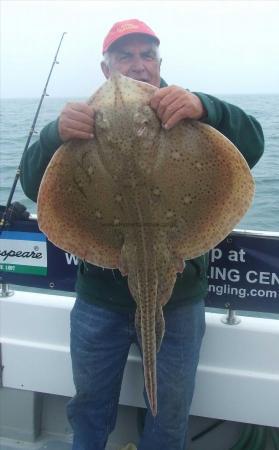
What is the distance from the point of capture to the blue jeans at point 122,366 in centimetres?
248

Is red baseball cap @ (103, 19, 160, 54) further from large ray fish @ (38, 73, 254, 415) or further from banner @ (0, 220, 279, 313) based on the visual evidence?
banner @ (0, 220, 279, 313)

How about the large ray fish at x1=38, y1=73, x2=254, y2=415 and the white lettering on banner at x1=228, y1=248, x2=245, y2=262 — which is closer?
the large ray fish at x1=38, y1=73, x2=254, y2=415

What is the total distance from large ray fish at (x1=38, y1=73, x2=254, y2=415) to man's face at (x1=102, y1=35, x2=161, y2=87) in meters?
0.50

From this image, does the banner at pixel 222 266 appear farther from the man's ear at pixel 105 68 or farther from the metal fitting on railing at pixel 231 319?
the man's ear at pixel 105 68

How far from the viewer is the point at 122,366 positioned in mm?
2615

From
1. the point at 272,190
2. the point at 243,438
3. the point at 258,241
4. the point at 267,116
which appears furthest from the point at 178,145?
the point at 267,116

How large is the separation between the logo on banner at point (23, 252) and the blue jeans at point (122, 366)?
72 centimetres

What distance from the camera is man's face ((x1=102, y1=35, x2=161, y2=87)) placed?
2.42m

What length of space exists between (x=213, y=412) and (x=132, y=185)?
1.73m

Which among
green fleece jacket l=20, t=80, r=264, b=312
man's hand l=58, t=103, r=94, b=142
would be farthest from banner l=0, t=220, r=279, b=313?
man's hand l=58, t=103, r=94, b=142

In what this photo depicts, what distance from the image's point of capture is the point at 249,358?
3045mm

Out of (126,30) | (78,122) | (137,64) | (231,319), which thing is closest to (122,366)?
(231,319)

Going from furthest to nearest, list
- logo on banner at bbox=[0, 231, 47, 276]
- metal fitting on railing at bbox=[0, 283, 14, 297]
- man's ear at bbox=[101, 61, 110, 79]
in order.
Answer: metal fitting on railing at bbox=[0, 283, 14, 297] → logo on banner at bbox=[0, 231, 47, 276] → man's ear at bbox=[101, 61, 110, 79]

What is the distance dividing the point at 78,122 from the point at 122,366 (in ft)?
4.19
